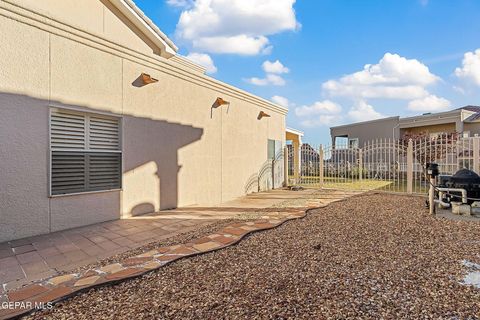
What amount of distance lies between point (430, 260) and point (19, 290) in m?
5.57

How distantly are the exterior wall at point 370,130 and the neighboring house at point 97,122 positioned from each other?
14352 mm

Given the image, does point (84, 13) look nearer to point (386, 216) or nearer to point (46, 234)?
point (46, 234)

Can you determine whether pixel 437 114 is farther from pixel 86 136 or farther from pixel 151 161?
pixel 86 136

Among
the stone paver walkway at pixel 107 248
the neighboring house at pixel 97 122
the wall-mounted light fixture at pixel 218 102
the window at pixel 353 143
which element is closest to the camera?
the stone paver walkway at pixel 107 248

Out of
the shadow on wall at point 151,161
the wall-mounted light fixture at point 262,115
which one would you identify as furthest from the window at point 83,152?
the wall-mounted light fixture at point 262,115

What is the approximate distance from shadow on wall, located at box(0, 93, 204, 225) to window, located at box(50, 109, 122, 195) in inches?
7.1

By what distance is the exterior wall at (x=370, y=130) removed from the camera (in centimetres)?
1855

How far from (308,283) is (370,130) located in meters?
19.6

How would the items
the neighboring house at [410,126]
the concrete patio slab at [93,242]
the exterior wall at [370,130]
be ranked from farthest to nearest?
the exterior wall at [370,130] → the neighboring house at [410,126] → the concrete patio slab at [93,242]

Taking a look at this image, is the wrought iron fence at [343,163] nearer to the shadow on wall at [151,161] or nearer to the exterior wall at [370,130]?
the exterior wall at [370,130]

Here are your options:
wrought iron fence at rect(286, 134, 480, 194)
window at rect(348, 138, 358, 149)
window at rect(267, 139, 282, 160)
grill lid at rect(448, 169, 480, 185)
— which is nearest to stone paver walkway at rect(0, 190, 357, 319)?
grill lid at rect(448, 169, 480, 185)

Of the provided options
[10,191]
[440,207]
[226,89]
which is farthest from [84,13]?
[440,207]

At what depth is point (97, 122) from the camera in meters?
5.92

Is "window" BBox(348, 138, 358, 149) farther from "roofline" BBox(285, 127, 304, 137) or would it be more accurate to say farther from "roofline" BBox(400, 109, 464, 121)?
"roofline" BBox(285, 127, 304, 137)
